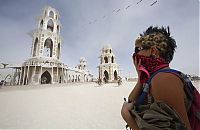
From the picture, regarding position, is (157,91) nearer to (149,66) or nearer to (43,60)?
(149,66)

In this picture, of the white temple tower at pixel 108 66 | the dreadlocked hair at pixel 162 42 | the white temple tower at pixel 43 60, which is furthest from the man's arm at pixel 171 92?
the white temple tower at pixel 108 66

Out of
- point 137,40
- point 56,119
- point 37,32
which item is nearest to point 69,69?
point 37,32

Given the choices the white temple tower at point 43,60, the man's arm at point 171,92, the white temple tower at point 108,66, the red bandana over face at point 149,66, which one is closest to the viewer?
the man's arm at point 171,92

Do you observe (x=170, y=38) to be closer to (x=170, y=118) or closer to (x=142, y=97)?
(x=142, y=97)

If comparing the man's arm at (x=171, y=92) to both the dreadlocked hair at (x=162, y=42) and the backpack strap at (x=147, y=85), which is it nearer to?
the backpack strap at (x=147, y=85)

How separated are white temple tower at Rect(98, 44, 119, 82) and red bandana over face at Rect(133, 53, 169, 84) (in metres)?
38.7

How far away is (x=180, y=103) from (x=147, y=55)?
50 cm

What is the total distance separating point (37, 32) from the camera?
1255 inches

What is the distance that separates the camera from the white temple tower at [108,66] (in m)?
40.8

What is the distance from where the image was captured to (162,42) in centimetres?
142

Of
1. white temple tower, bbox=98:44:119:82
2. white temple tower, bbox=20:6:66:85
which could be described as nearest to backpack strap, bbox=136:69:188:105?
white temple tower, bbox=20:6:66:85

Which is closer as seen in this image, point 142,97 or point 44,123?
point 142,97

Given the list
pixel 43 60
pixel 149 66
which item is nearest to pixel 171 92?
pixel 149 66

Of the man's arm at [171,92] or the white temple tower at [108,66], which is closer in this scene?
the man's arm at [171,92]
